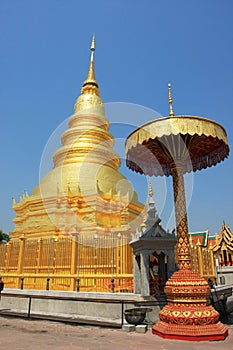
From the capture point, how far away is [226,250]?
853 inches

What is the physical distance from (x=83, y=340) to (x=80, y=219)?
13.0 meters

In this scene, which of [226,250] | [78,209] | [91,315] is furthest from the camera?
[226,250]

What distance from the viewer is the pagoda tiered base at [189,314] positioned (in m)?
6.21

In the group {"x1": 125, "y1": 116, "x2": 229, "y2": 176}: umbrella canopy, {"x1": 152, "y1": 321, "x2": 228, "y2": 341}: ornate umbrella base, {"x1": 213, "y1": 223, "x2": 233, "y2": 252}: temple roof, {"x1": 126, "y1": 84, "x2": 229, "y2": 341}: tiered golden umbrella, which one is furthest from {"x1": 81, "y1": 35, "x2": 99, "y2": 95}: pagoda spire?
{"x1": 152, "y1": 321, "x2": 228, "y2": 341}: ornate umbrella base

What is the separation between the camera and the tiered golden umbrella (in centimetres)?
636

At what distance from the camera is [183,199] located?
785cm

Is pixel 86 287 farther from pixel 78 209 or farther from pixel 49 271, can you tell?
pixel 78 209

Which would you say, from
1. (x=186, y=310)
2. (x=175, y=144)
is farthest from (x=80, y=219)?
(x=186, y=310)

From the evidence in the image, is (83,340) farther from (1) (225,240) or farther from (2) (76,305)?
(1) (225,240)

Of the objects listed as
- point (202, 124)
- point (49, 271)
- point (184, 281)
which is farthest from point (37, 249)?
point (202, 124)

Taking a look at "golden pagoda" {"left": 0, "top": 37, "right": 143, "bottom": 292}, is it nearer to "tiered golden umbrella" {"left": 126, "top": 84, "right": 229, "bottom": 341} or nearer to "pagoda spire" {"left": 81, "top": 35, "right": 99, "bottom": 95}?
"pagoda spire" {"left": 81, "top": 35, "right": 99, "bottom": 95}

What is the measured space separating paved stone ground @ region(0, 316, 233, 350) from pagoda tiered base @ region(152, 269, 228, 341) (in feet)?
0.57

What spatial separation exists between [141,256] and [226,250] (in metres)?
15.5

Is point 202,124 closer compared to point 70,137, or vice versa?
point 202,124
